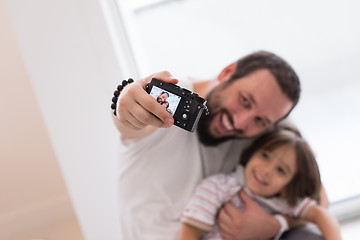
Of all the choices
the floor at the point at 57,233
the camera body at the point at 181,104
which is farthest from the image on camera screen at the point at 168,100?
the floor at the point at 57,233

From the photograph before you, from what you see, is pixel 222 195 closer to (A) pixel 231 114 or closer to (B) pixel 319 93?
(A) pixel 231 114

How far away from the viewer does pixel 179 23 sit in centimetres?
111

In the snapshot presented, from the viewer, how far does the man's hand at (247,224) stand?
2.74 feet

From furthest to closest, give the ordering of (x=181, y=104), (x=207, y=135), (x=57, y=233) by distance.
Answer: (x=207, y=135) < (x=57, y=233) < (x=181, y=104)

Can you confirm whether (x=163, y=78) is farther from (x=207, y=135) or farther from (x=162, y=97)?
(x=207, y=135)

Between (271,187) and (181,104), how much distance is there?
449 mm

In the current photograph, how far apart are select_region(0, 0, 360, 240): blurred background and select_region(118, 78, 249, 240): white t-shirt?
3.9 inches

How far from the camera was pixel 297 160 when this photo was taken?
0.84m

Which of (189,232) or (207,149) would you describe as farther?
(207,149)

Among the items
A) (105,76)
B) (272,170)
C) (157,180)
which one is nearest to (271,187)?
(272,170)

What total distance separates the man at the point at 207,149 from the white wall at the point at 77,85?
0.11m

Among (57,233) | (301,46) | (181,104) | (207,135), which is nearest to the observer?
(181,104)

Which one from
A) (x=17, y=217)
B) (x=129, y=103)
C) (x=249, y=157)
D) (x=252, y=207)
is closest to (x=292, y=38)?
(x=249, y=157)

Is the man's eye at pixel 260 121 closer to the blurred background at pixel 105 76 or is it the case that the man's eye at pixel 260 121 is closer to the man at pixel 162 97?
the blurred background at pixel 105 76
